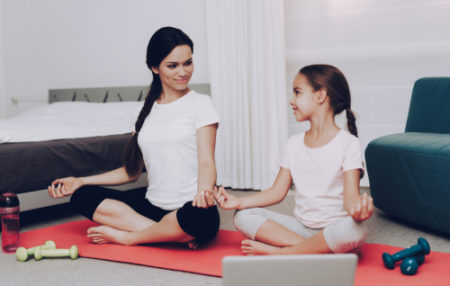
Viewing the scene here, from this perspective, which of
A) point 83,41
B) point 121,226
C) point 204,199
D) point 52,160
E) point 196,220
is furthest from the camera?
point 83,41

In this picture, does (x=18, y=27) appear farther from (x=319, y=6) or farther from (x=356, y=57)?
(x=356, y=57)

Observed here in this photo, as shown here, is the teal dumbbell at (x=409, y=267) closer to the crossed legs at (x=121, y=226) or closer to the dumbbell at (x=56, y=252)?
the crossed legs at (x=121, y=226)

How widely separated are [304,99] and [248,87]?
163cm

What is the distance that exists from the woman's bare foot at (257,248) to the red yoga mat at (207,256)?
0.10 metres

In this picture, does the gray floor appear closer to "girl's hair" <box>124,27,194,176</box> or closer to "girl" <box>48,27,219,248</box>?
"girl" <box>48,27,219,248</box>

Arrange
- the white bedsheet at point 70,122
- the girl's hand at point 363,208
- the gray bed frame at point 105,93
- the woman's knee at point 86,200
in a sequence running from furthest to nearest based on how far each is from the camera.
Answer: the gray bed frame at point 105,93, the white bedsheet at point 70,122, the woman's knee at point 86,200, the girl's hand at point 363,208

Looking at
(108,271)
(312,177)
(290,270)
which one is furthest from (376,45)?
(290,270)

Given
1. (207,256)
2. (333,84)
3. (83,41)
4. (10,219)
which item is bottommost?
(207,256)

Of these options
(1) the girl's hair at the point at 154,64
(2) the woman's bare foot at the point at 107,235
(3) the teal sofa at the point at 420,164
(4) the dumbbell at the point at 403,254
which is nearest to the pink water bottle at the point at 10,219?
(2) the woman's bare foot at the point at 107,235

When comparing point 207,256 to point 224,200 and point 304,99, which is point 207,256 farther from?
point 304,99

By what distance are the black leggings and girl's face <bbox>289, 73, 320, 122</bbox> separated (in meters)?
0.49

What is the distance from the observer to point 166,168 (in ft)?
6.08

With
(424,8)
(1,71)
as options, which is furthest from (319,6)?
(1,71)

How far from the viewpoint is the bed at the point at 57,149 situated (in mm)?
2172
